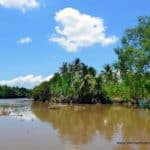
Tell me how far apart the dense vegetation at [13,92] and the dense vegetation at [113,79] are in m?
43.9

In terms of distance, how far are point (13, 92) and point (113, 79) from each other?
8290 cm

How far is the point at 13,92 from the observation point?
167875 mm

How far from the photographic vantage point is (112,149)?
1750 centimetres

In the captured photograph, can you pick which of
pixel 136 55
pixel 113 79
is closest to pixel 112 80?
pixel 113 79

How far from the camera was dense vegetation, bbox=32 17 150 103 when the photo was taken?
5238 cm

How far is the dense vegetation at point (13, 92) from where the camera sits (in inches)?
6391

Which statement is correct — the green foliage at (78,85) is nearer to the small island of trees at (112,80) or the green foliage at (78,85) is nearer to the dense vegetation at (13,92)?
the small island of trees at (112,80)

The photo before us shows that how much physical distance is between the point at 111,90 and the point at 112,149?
2543 inches

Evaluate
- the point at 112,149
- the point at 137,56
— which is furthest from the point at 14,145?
the point at 137,56

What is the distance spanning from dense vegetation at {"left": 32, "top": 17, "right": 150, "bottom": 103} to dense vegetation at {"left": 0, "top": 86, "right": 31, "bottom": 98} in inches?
1728

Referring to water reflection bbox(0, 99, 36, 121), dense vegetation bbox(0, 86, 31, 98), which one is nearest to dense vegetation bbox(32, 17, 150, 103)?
water reflection bbox(0, 99, 36, 121)

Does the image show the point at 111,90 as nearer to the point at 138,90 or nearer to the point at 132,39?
the point at 138,90

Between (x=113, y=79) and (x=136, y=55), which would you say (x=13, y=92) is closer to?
(x=113, y=79)

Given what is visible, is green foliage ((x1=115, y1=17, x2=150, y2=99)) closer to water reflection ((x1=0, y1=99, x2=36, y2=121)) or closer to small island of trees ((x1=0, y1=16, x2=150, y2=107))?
small island of trees ((x1=0, y1=16, x2=150, y2=107))
